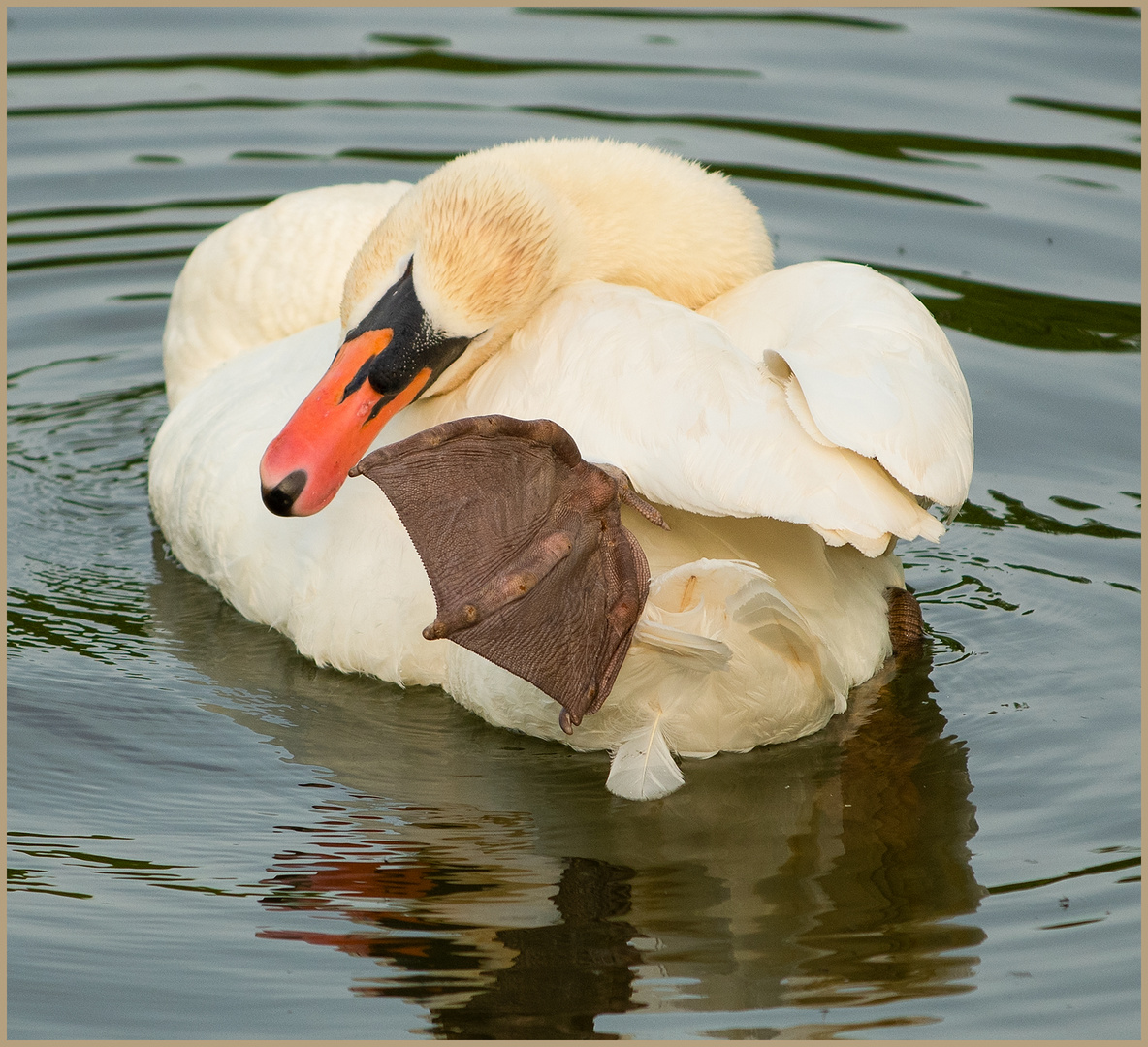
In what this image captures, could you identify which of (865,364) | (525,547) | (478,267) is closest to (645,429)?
(525,547)

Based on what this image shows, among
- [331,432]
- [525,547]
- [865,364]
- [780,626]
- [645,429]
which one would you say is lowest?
[780,626]

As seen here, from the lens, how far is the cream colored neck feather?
14.8 feet

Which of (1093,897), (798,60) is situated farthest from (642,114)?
(1093,897)

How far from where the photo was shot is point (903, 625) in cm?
540

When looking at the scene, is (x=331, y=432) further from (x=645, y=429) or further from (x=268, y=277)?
(x=268, y=277)

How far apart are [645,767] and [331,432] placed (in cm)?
118

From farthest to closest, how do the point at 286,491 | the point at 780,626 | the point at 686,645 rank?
the point at 286,491 → the point at 780,626 → the point at 686,645

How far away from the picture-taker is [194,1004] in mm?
3766

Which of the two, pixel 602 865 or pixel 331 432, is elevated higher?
pixel 331 432

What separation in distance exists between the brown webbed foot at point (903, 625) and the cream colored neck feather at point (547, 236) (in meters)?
1.18

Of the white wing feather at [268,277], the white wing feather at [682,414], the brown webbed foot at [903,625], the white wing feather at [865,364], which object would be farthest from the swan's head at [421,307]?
the white wing feather at [268,277]

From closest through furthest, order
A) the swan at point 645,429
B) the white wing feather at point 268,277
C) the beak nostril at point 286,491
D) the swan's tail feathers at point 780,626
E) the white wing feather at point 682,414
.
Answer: the white wing feather at point 682,414
the swan at point 645,429
the swan's tail feathers at point 780,626
the beak nostril at point 286,491
the white wing feather at point 268,277

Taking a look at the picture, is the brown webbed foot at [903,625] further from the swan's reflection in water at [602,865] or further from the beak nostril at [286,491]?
the beak nostril at [286,491]

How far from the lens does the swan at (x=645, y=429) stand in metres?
3.91
